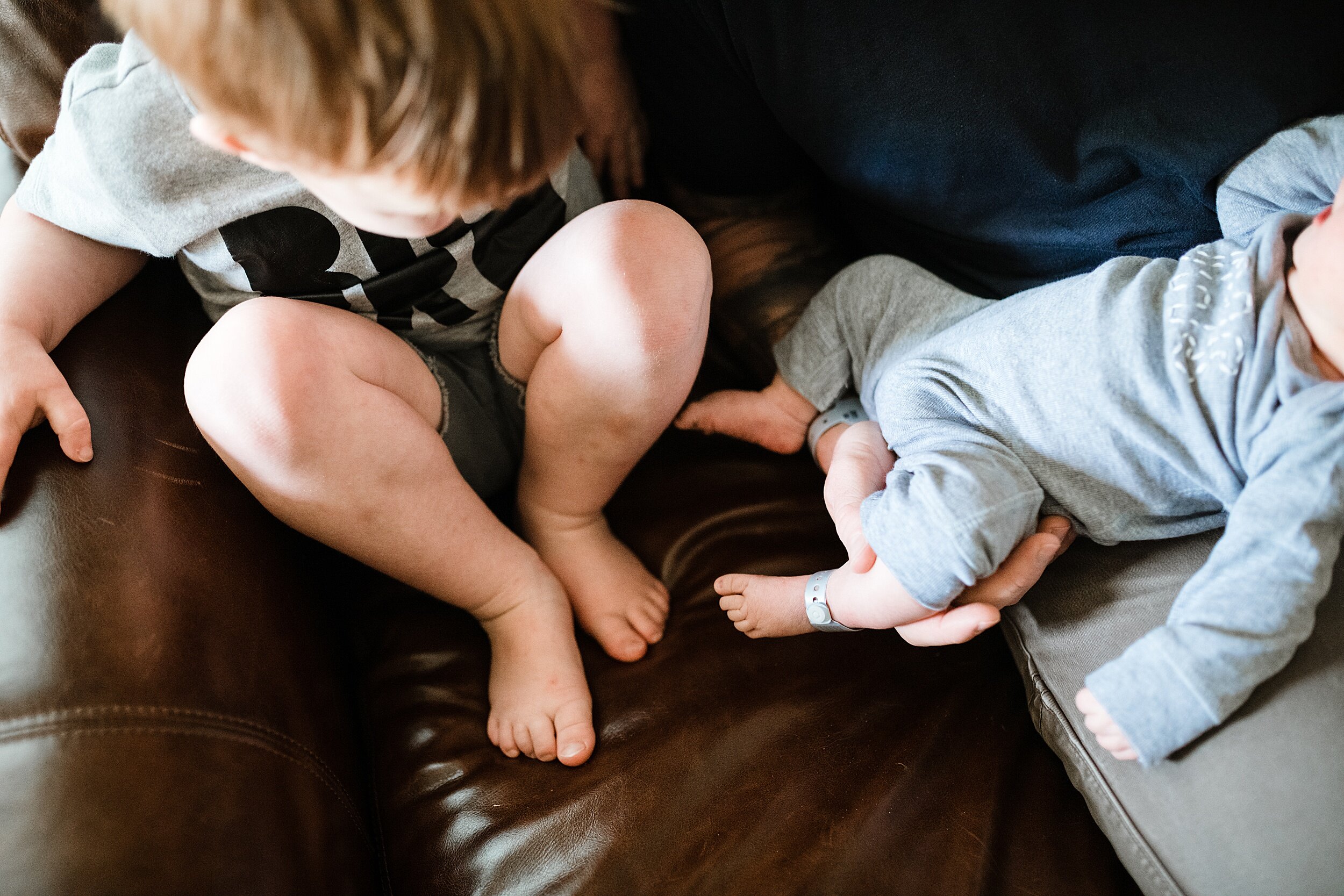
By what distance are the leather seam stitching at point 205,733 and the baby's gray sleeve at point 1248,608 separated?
22.6 inches

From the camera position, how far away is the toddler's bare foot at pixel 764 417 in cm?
91

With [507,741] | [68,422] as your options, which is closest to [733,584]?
[507,741]

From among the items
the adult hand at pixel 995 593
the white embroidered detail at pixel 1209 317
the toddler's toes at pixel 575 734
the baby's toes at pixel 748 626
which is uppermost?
the white embroidered detail at pixel 1209 317

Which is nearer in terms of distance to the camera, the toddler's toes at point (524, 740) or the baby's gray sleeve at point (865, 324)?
the toddler's toes at point (524, 740)

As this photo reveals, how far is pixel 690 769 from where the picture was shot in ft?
2.25

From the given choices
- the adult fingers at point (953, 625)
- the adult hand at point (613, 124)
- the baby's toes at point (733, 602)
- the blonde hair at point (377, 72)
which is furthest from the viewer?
the adult hand at point (613, 124)

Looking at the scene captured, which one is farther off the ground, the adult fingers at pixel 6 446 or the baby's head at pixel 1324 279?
the baby's head at pixel 1324 279

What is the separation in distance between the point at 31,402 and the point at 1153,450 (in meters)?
0.87

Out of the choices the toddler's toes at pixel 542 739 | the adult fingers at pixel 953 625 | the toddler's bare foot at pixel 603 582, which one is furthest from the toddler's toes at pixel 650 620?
the adult fingers at pixel 953 625

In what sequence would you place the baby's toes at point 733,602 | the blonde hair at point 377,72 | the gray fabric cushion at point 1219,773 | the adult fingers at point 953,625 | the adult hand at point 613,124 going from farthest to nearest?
the adult hand at point 613,124
the baby's toes at point 733,602
the adult fingers at point 953,625
the gray fabric cushion at point 1219,773
the blonde hair at point 377,72

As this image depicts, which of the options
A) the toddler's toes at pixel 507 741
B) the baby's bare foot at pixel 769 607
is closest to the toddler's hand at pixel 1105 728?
the baby's bare foot at pixel 769 607

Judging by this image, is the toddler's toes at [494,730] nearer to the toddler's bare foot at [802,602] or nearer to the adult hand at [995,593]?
the toddler's bare foot at [802,602]

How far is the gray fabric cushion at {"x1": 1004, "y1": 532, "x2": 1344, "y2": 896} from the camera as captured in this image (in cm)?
56

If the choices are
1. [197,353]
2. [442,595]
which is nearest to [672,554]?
[442,595]
